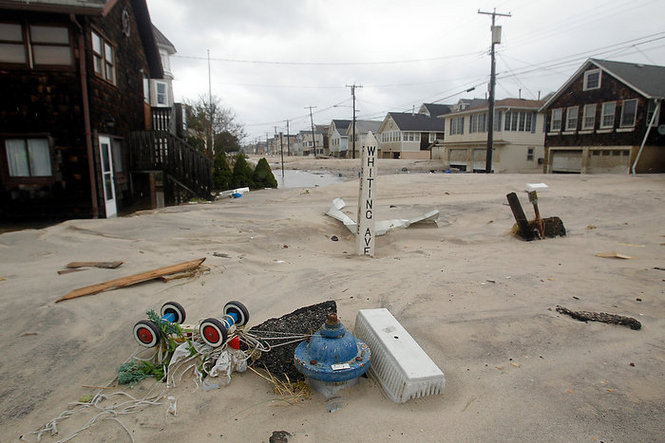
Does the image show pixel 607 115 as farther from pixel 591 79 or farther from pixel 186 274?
pixel 186 274

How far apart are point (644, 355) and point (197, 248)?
254 inches

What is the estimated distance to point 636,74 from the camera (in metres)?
25.3

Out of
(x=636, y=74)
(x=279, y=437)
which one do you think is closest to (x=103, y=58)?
(x=279, y=437)

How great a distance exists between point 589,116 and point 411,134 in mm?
30547

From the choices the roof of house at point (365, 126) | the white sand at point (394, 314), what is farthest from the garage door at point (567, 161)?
the roof of house at point (365, 126)

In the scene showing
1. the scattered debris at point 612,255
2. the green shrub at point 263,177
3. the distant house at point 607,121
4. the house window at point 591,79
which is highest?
the house window at point 591,79

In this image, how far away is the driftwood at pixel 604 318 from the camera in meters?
4.07

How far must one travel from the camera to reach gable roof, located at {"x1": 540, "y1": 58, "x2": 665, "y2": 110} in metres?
23.5

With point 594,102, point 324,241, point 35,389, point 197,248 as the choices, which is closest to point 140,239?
point 197,248

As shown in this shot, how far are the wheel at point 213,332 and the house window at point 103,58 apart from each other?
11.1 meters

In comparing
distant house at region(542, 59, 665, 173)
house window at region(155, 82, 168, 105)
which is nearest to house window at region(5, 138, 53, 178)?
house window at region(155, 82, 168, 105)

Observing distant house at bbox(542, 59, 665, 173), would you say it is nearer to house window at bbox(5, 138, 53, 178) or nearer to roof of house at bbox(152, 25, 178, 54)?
roof of house at bbox(152, 25, 178, 54)

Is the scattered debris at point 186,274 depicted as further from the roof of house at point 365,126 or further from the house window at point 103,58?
the roof of house at point 365,126

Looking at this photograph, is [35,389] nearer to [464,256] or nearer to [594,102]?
[464,256]
